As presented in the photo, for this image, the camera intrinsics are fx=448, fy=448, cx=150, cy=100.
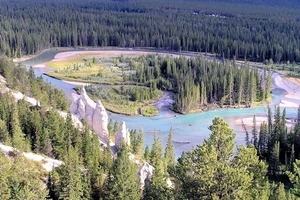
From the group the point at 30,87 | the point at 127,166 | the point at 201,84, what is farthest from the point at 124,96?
the point at 127,166

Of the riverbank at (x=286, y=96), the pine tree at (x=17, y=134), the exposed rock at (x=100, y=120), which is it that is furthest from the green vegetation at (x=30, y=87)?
the riverbank at (x=286, y=96)

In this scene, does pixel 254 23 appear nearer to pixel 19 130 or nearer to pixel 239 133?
pixel 239 133

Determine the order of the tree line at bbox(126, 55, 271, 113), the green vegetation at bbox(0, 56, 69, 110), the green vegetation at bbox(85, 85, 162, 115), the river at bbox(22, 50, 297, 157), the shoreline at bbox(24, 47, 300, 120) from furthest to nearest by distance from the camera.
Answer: the shoreline at bbox(24, 47, 300, 120), the tree line at bbox(126, 55, 271, 113), the green vegetation at bbox(85, 85, 162, 115), the river at bbox(22, 50, 297, 157), the green vegetation at bbox(0, 56, 69, 110)

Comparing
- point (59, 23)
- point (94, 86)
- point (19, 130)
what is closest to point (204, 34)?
point (59, 23)

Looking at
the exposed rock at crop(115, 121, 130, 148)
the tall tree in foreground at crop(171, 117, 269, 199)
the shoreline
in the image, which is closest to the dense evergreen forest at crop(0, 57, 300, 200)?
the tall tree in foreground at crop(171, 117, 269, 199)

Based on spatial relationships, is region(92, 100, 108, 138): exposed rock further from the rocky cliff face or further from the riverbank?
the riverbank
